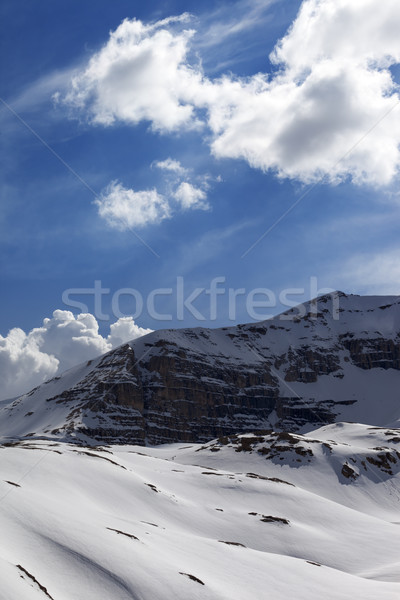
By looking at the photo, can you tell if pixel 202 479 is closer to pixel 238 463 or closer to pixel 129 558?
pixel 238 463

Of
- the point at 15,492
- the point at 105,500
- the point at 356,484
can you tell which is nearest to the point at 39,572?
the point at 15,492

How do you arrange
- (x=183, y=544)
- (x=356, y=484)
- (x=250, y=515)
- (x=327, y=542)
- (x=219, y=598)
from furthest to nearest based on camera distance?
(x=356, y=484) → (x=250, y=515) → (x=327, y=542) → (x=183, y=544) → (x=219, y=598)

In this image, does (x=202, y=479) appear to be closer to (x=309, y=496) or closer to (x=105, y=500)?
(x=309, y=496)

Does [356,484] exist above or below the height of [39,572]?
below

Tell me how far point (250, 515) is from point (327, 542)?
32.5 ft

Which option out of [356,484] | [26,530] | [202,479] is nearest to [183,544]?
[26,530]

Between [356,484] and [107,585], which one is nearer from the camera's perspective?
[107,585]

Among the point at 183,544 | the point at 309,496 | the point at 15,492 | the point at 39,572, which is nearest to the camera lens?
the point at 39,572

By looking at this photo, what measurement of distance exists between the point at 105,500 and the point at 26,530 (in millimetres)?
25260

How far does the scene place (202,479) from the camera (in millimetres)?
85188

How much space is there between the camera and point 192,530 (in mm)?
57844

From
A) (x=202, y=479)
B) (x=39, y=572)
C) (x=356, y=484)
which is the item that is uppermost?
(x=39, y=572)

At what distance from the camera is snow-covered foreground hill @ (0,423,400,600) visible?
2967cm

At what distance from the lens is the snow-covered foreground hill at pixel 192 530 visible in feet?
97.3
